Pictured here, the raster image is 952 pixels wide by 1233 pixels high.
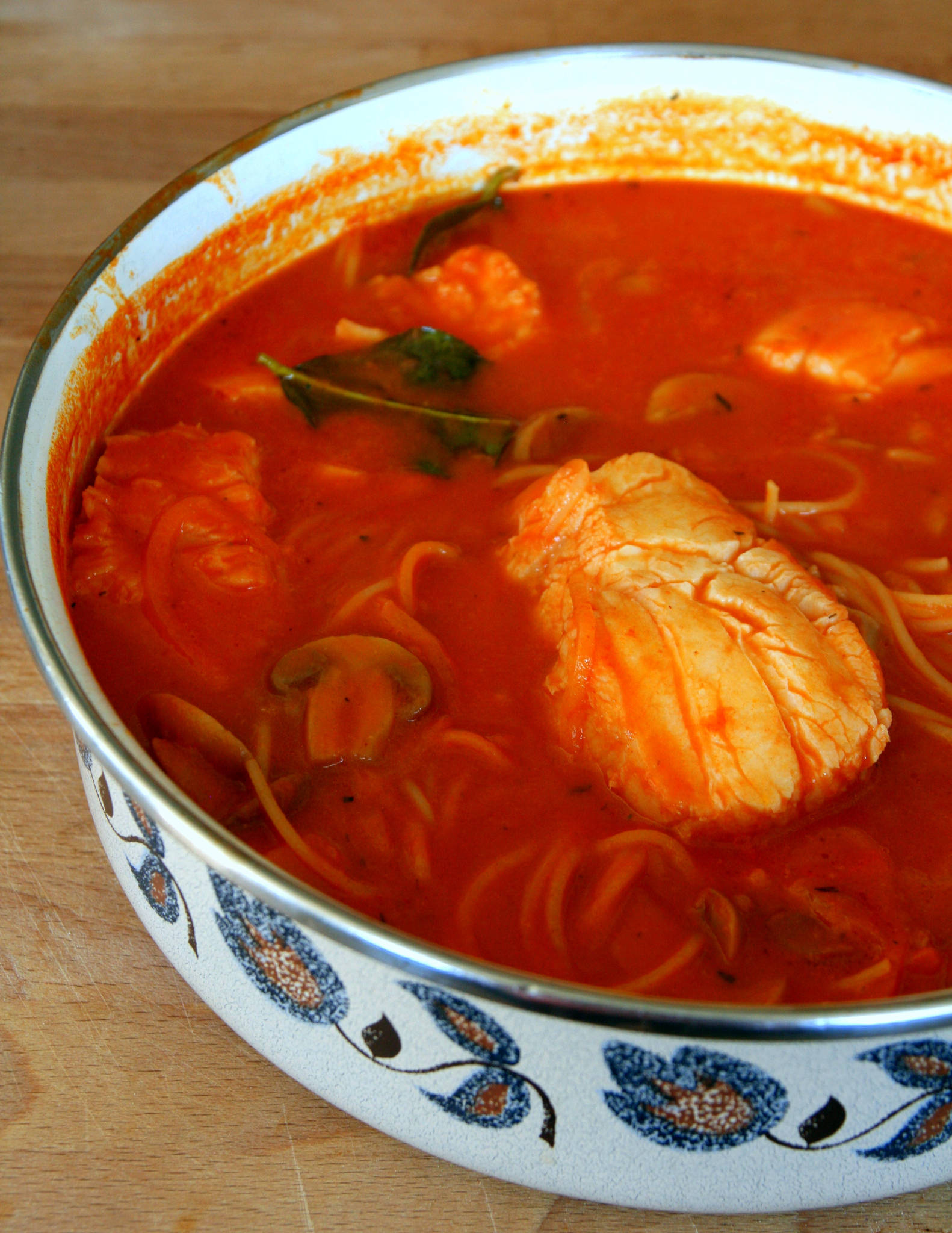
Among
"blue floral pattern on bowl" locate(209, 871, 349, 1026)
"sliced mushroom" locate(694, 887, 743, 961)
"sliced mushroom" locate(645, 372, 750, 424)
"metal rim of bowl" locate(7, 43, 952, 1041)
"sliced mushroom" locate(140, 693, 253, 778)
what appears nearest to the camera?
"metal rim of bowl" locate(7, 43, 952, 1041)

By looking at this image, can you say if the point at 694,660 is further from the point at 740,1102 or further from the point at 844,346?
the point at 844,346

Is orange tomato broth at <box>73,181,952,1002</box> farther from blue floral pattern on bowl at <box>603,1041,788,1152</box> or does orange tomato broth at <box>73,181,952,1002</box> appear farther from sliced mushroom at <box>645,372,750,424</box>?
blue floral pattern on bowl at <box>603,1041,788,1152</box>

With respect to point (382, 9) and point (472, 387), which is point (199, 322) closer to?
point (472, 387)

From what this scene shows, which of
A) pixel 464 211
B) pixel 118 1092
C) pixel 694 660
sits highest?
pixel 464 211

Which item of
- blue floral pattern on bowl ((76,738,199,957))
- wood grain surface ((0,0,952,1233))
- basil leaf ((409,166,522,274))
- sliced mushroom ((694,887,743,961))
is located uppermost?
basil leaf ((409,166,522,274))

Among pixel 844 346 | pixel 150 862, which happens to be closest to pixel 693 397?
pixel 844 346

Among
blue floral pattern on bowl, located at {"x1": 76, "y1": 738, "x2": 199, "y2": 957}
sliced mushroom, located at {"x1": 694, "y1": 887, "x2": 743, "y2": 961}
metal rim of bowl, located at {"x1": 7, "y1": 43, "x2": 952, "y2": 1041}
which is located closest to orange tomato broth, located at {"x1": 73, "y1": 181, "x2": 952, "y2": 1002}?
sliced mushroom, located at {"x1": 694, "y1": 887, "x2": 743, "y2": 961}

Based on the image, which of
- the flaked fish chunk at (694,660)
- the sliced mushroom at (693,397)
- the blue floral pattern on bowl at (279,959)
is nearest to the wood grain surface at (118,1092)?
the blue floral pattern on bowl at (279,959)

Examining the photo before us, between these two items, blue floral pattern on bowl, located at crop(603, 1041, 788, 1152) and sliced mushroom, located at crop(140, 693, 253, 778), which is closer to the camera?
blue floral pattern on bowl, located at crop(603, 1041, 788, 1152)
